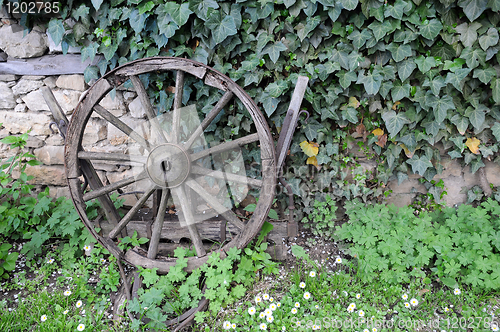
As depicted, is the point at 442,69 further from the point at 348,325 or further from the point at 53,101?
the point at 53,101

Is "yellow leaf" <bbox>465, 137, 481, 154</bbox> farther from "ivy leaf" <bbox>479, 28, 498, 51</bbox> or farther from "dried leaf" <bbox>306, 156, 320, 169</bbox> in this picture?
"dried leaf" <bbox>306, 156, 320, 169</bbox>

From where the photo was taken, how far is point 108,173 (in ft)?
9.47

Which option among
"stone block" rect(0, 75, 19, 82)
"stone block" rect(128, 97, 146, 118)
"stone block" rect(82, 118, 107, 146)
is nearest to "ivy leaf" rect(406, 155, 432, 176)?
"stone block" rect(128, 97, 146, 118)

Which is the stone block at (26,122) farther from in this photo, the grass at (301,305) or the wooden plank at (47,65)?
the grass at (301,305)

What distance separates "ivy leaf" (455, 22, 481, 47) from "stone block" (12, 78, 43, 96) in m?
3.33

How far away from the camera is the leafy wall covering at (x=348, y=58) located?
2252mm

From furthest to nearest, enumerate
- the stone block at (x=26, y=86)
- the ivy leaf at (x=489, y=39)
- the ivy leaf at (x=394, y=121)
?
the stone block at (x=26, y=86) → the ivy leaf at (x=394, y=121) → the ivy leaf at (x=489, y=39)

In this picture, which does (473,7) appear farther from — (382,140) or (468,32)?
(382,140)

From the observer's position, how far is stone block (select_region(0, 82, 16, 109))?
281 centimetres

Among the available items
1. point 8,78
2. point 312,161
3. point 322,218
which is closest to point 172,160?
point 312,161

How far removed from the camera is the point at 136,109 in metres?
2.70

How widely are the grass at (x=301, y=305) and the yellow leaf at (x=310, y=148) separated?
85cm

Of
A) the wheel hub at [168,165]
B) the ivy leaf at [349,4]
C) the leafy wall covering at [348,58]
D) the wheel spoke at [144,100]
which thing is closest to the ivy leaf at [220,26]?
the leafy wall covering at [348,58]

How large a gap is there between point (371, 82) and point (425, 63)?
1.30ft
